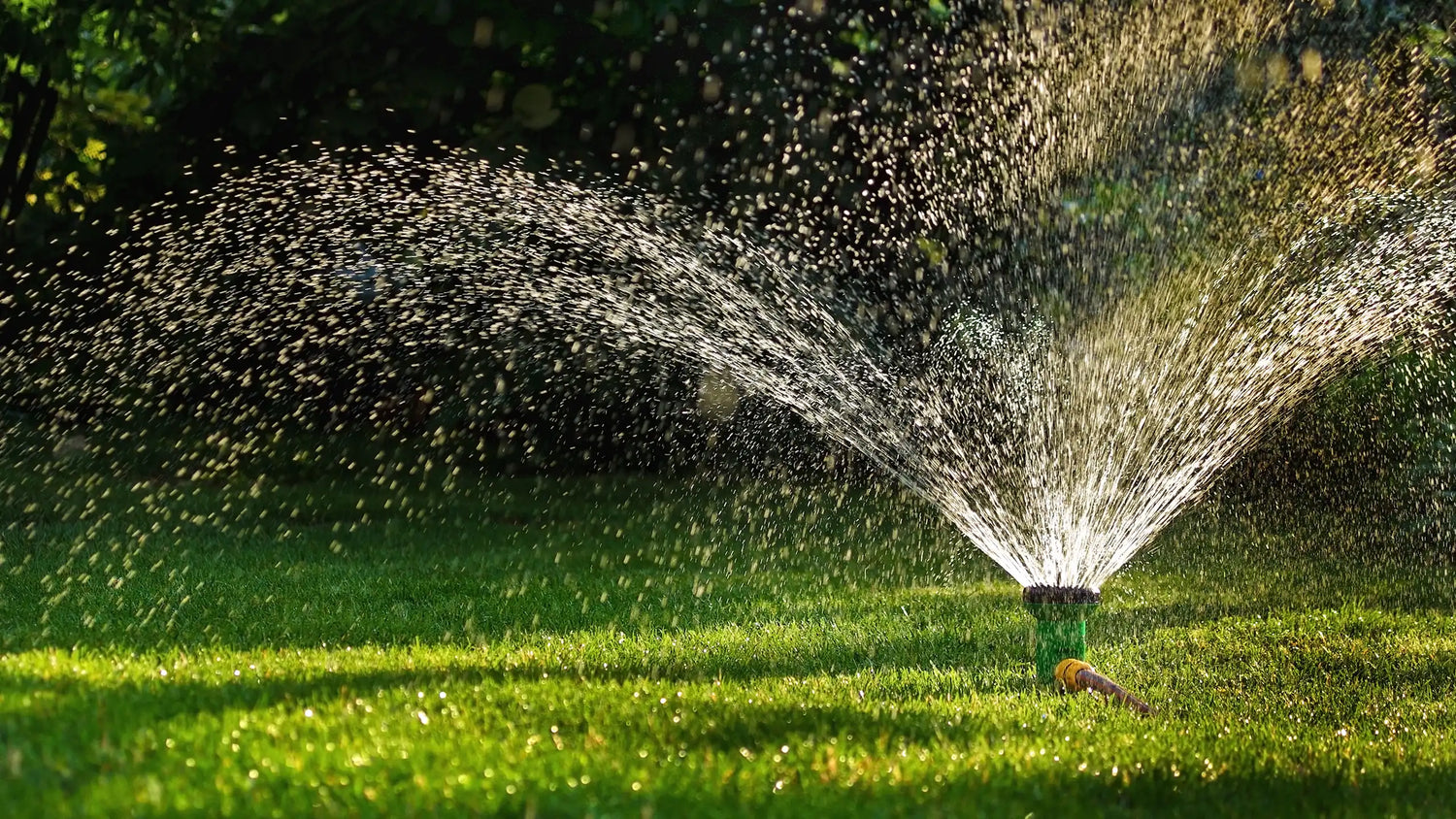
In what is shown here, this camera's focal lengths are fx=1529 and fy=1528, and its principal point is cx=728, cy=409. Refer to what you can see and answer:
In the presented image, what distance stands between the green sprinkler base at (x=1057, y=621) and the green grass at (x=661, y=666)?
132 millimetres

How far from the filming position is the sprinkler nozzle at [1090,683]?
16.1ft

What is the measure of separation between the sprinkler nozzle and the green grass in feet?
0.39

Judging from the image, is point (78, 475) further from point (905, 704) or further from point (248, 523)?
point (905, 704)

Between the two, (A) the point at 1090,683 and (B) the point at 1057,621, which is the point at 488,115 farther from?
(A) the point at 1090,683

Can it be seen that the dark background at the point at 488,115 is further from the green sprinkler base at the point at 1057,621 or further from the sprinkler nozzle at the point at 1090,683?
the sprinkler nozzle at the point at 1090,683

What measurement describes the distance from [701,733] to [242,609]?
341cm

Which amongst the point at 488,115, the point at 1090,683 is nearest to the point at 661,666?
the point at 1090,683

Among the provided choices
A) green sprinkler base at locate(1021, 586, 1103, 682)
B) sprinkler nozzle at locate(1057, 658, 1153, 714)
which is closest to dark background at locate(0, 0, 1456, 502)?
green sprinkler base at locate(1021, 586, 1103, 682)

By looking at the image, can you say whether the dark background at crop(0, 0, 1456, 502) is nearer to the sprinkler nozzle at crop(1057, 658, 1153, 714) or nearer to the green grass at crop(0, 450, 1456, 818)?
the green grass at crop(0, 450, 1456, 818)

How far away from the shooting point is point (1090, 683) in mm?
5059

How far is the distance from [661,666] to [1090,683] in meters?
1.52

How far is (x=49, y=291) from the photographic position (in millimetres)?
12078

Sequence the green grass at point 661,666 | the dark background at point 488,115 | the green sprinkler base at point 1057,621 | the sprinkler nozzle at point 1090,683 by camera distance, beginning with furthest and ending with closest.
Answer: the dark background at point 488,115, the green sprinkler base at point 1057,621, the sprinkler nozzle at point 1090,683, the green grass at point 661,666

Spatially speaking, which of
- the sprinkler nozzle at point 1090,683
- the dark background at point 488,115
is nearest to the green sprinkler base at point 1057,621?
the sprinkler nozzle at point 1090,683
